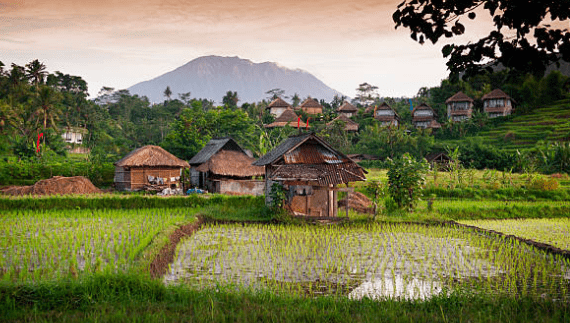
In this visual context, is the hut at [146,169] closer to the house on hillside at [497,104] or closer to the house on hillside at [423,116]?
the house on hillside at [423,116]

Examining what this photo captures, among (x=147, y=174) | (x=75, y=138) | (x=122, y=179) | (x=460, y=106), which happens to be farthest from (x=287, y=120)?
(x=75, y=138)

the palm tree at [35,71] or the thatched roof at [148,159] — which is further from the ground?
the palm tree at [35,71]

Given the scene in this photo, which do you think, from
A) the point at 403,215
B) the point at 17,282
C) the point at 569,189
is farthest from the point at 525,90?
the point at 17,282

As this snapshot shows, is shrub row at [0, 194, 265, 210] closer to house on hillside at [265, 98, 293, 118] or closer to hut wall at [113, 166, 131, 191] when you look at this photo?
hut wall at [113, 166, 131, 191]

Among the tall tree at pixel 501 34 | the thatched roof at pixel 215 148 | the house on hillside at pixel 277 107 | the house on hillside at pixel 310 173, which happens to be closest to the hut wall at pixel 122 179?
the thatched roof at pixel 215 148

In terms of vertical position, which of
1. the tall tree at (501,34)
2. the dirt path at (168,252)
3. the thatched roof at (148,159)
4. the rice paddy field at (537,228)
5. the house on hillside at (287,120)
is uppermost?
the house on hillside at (287,120)

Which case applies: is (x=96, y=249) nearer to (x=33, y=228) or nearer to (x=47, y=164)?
(x=33, y=228)

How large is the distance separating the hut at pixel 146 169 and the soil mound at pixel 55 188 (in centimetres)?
261

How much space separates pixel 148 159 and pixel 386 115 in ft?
105

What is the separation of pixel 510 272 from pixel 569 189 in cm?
1481

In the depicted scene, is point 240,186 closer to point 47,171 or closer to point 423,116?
point 47,171

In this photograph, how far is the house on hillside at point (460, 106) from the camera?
45938mm

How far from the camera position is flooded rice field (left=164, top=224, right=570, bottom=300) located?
6.60 meters

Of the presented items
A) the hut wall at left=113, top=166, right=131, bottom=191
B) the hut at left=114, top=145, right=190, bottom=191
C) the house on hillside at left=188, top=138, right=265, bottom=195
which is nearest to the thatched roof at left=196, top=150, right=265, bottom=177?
the house on hillside at left=188, top=138, right=265, bottom=195
